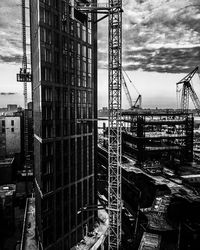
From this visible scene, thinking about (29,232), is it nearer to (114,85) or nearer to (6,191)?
(6,191)

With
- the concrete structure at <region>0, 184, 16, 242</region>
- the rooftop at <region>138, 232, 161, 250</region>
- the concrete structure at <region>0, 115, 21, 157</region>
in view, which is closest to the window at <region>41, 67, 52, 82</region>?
the rooftop at <region>138, 232, 161, 250</region>

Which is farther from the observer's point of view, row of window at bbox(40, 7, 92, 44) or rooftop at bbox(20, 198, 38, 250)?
rooftop at bbox(20, 198, 38, 250)

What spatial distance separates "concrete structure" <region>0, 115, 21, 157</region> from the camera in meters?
80.8

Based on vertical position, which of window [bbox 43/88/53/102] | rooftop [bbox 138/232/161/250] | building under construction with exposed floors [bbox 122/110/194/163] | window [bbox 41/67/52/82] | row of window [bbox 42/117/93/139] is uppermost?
window [bbox 41/67/52/82]

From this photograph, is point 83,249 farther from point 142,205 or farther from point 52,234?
point 142,205

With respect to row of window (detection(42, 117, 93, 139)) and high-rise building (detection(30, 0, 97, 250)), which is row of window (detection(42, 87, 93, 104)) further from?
row of window (detection(42, 117, 93, 139))

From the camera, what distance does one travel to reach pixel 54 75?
31578 millimetres

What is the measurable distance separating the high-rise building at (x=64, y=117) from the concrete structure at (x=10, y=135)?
51642 millimetres

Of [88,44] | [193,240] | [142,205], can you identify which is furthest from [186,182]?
[88,44]

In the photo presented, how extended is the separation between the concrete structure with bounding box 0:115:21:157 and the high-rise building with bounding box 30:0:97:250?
5164 cm

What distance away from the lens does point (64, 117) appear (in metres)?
34.1

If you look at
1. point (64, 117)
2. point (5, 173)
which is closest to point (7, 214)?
point (5, 173)

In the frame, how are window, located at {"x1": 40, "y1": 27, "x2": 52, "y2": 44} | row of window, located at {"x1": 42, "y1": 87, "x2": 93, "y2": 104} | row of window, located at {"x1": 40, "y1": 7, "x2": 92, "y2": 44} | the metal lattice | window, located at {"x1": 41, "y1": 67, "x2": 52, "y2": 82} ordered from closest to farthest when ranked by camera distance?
window, located at {"x1": 40, "y1": 27, "x2": 52, "y2": 44} < row of window, located at {"x1": 40, "y1": 7, "x2": 92, "y2": 44} < window, located at {"x1": 41, "y1": 67, "x2": 52, "y2": 82} < row of window, located at {"x1": 42, "y1": 87, "x2": 93, "y2": 104} < the metal lattice

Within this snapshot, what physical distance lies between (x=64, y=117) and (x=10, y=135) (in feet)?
187
